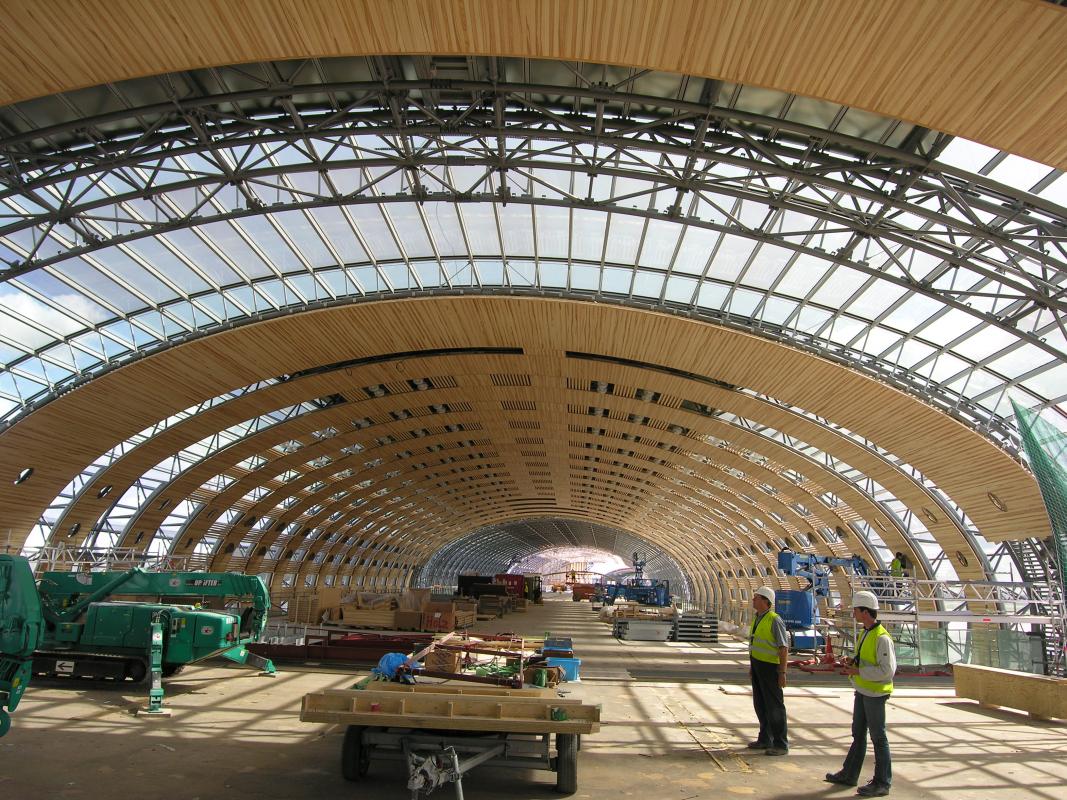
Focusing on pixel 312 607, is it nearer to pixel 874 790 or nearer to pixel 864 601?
pixel 864 601

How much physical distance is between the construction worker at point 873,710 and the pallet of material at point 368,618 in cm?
3063

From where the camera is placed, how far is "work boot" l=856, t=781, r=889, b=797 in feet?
27.4

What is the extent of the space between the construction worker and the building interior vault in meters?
8.78

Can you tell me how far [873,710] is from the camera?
8.65 m

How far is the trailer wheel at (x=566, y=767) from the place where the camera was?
8.26 meters

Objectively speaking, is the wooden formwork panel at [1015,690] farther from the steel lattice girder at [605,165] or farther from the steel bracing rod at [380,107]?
the steel bracing rod at [380,107]

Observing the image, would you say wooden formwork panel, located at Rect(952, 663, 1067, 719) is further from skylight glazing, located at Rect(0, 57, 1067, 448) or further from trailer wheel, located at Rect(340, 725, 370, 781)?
trailer wheel, located at Rect(340, 725, 370, 781)

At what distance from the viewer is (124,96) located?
15859 millimetres

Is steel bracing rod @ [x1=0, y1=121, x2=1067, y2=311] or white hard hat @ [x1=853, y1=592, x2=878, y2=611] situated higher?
steel bracing rod @ [x1=0, y1=121, x2=1067, y2=311]

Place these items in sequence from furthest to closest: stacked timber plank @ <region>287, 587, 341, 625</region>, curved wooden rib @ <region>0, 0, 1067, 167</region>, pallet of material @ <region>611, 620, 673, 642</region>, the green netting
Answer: pallet of material @ <region>611, 620, 673, 642</region>
stacked timber plank @ <region>287, 587, 341, 625</region>
the green netting
curved wooden rib @ <region>0, 0, 1067, 167</region>

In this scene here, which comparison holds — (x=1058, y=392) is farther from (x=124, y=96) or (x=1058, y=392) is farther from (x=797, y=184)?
(x=124, y=96)

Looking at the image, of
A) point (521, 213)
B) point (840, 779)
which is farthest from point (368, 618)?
point (840, 779)

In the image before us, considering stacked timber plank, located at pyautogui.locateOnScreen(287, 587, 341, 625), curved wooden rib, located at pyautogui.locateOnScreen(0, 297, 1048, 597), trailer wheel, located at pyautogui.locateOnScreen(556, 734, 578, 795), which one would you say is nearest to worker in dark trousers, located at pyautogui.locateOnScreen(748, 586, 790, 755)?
trailer wheel, located at pyautogui.locateOnScreen(556, 734, 578, 795)

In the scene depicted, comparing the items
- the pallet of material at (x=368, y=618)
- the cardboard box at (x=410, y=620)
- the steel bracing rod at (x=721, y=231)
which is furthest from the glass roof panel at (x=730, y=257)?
the pallet of material at (x=368, y=618)
